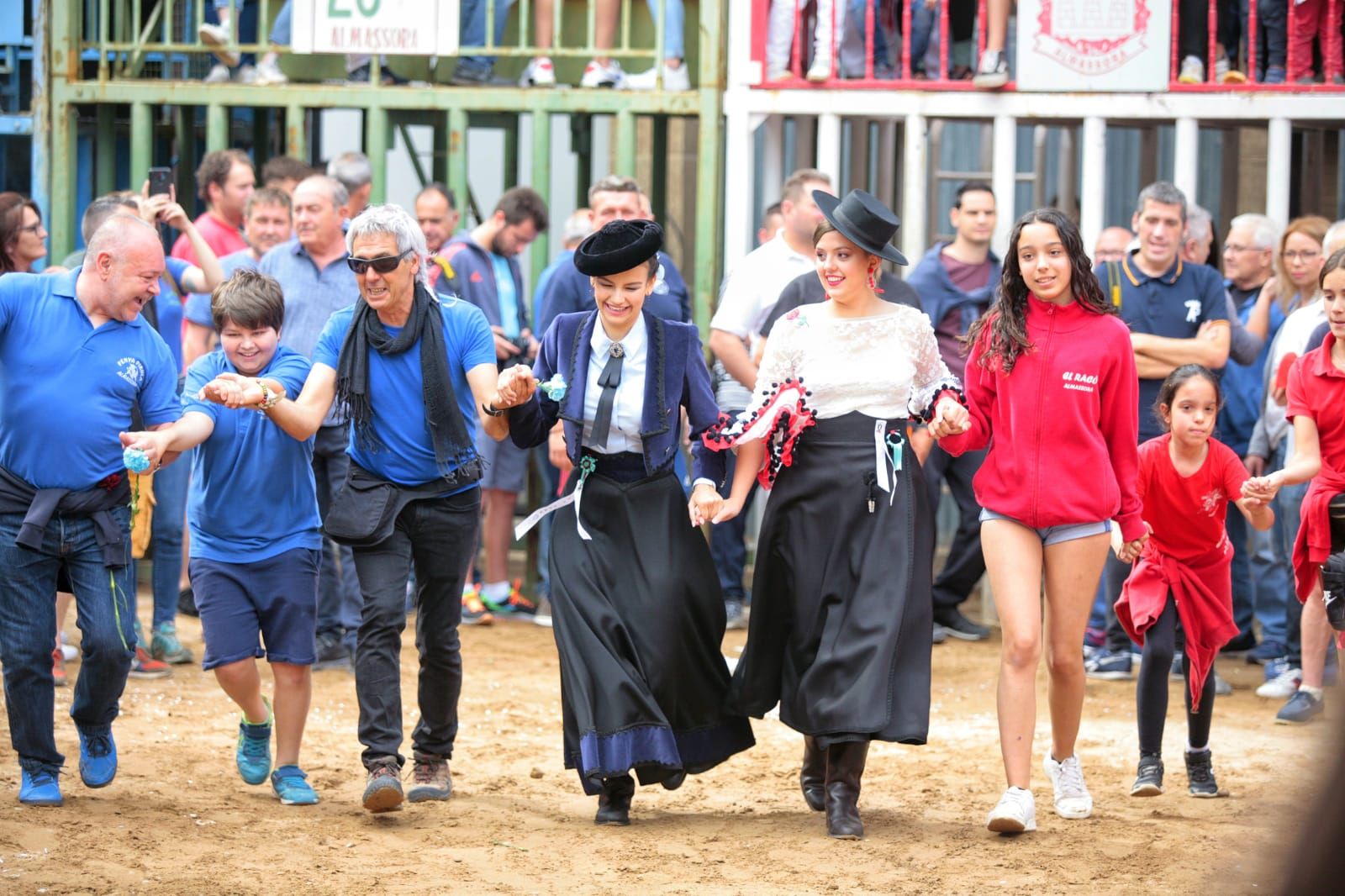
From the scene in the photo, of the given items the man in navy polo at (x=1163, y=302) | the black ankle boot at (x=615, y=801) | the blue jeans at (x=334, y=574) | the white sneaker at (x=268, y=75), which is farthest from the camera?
the white sneaker at (x=268, y=75)

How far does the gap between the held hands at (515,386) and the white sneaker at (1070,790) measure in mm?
2106

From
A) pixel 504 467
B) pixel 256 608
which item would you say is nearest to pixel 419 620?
pixel 256 608

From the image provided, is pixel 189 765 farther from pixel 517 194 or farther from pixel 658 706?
pixel 517 194

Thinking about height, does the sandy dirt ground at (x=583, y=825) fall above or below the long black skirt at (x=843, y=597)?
below

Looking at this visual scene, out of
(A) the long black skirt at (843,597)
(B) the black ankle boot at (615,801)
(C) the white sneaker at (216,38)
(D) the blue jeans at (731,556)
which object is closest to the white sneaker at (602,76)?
(C) the white sneaker at (216,38)

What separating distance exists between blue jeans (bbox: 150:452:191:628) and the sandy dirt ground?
0.75 m

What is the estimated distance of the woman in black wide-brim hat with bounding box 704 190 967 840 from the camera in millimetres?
5395

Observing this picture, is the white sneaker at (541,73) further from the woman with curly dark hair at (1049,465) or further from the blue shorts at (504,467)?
the woman with curly dark hair at (1049,465)

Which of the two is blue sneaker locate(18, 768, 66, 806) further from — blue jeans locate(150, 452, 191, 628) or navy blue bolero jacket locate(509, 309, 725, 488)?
blue jeans locate(150, 452, 191, 628)

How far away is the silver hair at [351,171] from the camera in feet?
30.0

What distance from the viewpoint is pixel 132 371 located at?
5.53 metres

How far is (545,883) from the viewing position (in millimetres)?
4844

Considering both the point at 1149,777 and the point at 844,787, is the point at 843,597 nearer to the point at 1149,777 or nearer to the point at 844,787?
the point at 844,787

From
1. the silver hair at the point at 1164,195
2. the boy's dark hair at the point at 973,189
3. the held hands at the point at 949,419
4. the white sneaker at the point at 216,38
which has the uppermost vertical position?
the white sneaker at the point at 216,38
